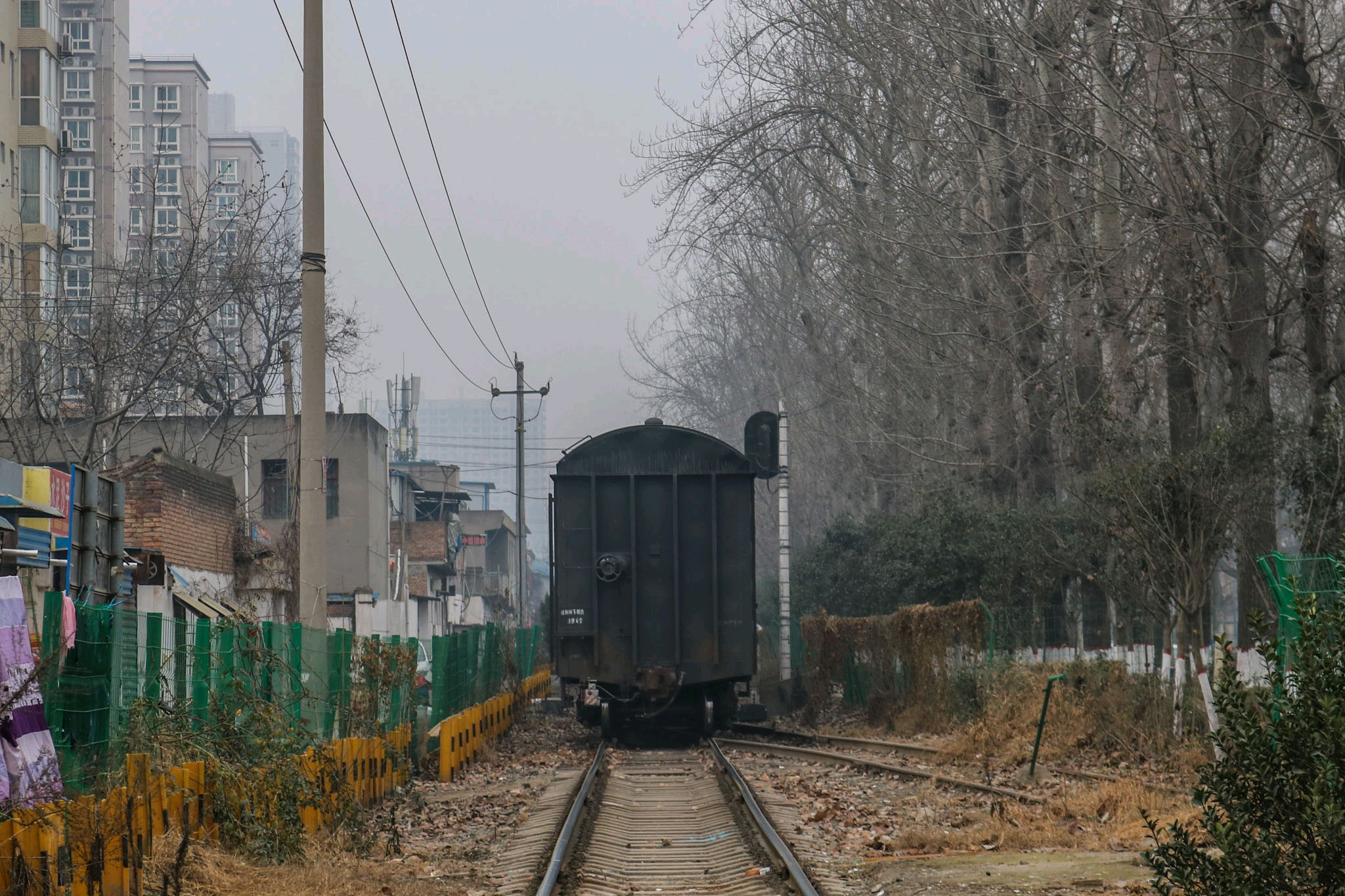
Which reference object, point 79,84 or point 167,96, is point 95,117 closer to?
point 79,84

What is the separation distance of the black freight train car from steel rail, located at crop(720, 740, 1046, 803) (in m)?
1.11

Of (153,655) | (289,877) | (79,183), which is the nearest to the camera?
(153,655)

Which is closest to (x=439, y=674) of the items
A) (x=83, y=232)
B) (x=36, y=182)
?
(x=36, y=182)

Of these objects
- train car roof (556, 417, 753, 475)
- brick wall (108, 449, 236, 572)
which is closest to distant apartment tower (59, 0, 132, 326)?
brick wall (108, 449, 236, 572)

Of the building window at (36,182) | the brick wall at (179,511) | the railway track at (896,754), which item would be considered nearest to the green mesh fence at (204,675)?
the railway track at (896,754)

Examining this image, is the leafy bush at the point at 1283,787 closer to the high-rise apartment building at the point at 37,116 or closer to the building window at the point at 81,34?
the high-rise apartment building at the point at 37,116

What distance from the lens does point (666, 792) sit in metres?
14.4

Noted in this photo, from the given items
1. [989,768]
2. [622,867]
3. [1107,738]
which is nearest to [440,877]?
[622,867]

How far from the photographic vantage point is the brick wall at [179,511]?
901 inches

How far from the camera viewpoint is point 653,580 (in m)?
18.8

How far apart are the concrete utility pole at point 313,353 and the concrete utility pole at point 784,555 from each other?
12.9 metres

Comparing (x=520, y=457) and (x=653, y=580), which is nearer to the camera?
(x=653, y=580)

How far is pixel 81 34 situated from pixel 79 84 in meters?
4.90

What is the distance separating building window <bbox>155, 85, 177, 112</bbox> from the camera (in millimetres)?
122375
